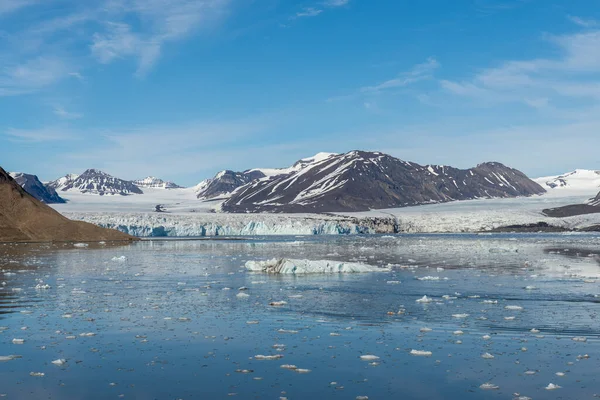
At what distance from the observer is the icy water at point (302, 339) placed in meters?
9.59

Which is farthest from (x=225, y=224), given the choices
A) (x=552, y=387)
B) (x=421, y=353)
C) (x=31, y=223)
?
(x=552, y=387)

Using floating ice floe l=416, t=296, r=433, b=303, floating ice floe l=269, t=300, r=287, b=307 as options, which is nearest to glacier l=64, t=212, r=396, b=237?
floating ice floe l=269, t=300, r=287, b=307

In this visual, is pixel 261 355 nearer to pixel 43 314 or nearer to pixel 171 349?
pixel 171 349

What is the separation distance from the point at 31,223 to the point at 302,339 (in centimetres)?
6059

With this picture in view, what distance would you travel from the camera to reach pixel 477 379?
992 centimetres

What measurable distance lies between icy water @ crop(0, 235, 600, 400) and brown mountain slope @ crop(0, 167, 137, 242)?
4382 centimetres

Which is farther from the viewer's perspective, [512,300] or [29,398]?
[512,300]

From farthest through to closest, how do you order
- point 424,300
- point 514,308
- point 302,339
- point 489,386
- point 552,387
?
1. point 424,300
2. point 514,308
3. point 302,339
4. point 489,386
5. point 552,387

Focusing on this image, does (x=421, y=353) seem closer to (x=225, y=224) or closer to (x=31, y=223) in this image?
(x=31, y=223)

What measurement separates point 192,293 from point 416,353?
35.7 feet

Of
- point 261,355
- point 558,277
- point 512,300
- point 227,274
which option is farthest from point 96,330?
point 558,277

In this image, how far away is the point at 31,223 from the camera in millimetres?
66000

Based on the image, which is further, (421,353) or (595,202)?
(595,202)

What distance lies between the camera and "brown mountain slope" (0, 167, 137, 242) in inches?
2522
